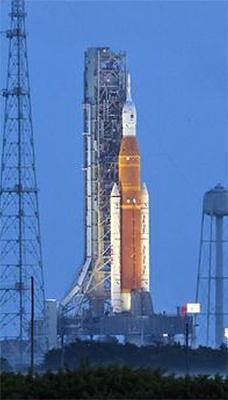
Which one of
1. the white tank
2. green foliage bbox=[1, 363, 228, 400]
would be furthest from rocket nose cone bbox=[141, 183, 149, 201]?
green foliage bbox=[1, 363, 228, 400]

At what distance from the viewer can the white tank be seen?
115625 millimetres

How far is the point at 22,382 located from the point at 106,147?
7503 centimetres

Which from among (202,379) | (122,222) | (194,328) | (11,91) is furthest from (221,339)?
(202,379)

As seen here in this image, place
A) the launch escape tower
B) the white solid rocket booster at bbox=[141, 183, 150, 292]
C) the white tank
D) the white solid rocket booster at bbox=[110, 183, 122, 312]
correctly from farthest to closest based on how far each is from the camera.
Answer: the white tank → the launch escape tower → the white solid rocket booster at bbox=[141, 183, 150, 292] → the white solid rocket booster at bbox=[110, 183, 122, 312]

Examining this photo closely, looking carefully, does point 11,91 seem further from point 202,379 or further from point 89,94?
point 202,379

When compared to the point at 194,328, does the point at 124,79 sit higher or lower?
higher

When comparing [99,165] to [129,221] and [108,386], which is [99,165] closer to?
[129,221]

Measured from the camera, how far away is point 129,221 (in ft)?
342

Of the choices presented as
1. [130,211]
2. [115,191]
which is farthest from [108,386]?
[130,211]

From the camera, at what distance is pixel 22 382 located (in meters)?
32.8

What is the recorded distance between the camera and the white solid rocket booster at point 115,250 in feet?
341

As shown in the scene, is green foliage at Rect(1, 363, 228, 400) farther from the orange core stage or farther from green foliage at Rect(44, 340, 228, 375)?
the orange core stage

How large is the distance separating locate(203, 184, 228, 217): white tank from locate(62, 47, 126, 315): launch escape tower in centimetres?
1012

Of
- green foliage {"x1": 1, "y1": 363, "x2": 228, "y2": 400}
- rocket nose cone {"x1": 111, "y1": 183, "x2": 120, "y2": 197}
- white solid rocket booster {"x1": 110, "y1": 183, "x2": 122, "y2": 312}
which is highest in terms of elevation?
rocket nose cone {"x1": 111, "y1": 183, "x2": 120, "y2": 197}
